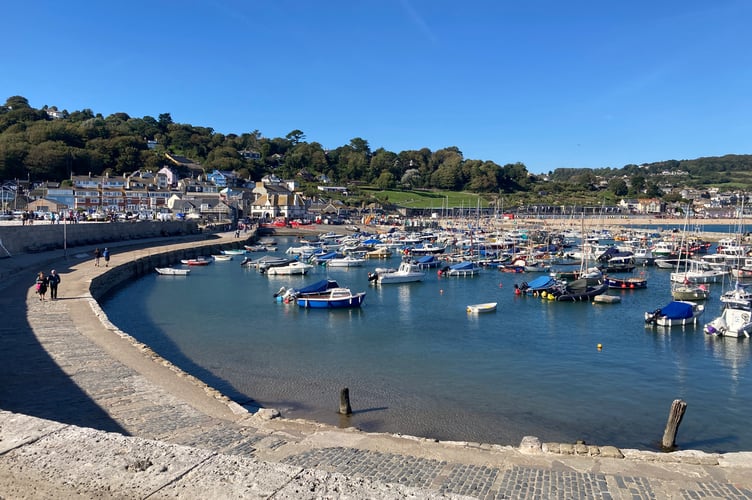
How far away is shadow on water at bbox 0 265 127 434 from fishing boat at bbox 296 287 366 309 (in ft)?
48.2

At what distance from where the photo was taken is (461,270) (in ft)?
147

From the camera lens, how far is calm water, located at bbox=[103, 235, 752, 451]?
1432 cm

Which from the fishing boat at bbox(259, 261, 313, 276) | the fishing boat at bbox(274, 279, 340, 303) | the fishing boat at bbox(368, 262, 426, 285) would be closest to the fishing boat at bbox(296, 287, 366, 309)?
the fishing boat at bbox(274, 279, 340, 303)

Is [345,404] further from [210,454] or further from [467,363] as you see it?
[210,454]

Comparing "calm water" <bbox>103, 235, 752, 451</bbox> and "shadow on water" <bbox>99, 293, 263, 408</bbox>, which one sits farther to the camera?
"shadow on water" <bbox>99, 293, 263, 408</bbox>

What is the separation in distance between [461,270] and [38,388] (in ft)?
117

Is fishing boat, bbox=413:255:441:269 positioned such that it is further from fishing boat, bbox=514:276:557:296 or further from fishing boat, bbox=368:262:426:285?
fishing boat, bbox=514:276:557:296

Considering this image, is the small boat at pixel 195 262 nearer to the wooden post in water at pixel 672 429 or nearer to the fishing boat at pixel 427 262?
the fishing boat at pixel 427 262

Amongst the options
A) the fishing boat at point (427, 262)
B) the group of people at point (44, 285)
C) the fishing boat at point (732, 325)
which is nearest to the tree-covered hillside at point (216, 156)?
the fishing boat at point (427, 262)

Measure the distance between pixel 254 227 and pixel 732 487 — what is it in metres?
85.0

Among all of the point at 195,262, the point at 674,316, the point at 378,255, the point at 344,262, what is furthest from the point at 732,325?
the point at 195,262

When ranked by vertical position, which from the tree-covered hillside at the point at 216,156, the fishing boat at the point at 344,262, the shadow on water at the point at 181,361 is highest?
the tree-covered hillside at the point at 216,156

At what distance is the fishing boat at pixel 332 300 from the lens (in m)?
29.9

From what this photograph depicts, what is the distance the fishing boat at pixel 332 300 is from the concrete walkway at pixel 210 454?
45.6 ft
